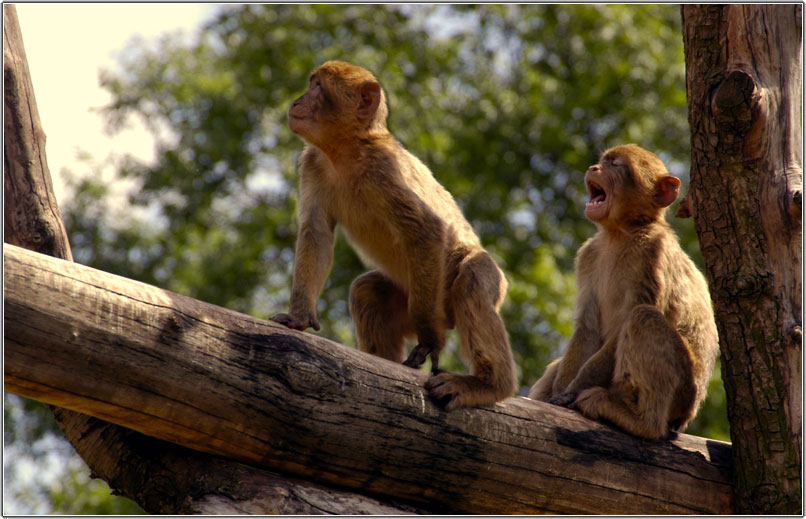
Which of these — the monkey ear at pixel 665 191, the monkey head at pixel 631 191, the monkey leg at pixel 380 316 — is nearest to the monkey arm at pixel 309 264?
the monkey leg at pixel 380 316

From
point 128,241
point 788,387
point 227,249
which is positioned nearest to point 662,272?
point 788,387

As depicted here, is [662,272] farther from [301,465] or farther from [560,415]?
[301,465]

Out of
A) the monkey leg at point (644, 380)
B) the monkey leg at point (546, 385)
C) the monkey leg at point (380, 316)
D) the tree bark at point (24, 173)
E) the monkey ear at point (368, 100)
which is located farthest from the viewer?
the monkey leg at point (546, 385)

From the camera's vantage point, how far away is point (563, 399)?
6.29 m

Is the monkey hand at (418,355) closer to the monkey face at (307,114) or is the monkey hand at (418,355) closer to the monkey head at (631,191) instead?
the monkey head at (631,191)

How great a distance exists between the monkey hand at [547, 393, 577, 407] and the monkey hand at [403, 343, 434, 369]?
0.98 metres

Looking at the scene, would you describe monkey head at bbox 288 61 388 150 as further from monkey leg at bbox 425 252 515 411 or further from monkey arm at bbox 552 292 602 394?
monkey arm at bbox 552 292 602 394

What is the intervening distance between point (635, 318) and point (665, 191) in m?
1.34

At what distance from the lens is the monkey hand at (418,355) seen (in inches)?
240

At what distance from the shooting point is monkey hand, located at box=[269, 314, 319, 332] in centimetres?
566

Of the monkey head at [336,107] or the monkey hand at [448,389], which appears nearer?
the monkey hand at [448,389]

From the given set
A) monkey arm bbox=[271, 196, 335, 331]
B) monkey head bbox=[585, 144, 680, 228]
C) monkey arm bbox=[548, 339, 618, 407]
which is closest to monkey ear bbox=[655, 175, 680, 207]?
monkey head bbox=[585, 144, 680, 228]

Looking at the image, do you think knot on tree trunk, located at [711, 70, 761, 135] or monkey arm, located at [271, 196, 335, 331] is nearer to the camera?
knot on tree trunk, located at [711, 70, 761, 135]

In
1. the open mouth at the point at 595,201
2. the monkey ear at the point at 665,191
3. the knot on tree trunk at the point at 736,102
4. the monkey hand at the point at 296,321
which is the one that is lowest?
the monkey hand at the point at 296,321
